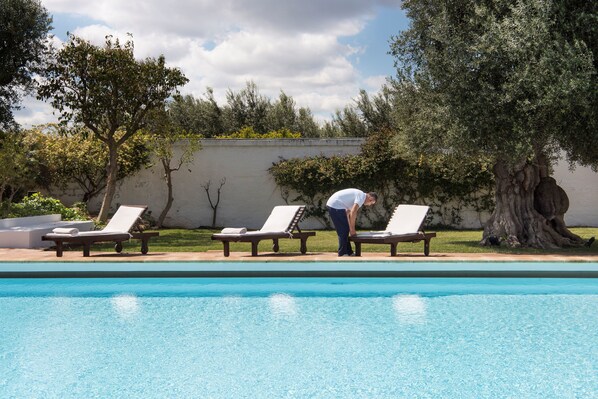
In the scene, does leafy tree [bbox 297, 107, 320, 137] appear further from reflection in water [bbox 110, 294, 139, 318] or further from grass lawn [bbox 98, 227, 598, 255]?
reflection in water [bbox 110, 294, 139, 318]

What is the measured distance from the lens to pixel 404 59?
15.0 m

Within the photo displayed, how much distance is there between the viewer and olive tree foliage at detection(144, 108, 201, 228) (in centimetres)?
1922

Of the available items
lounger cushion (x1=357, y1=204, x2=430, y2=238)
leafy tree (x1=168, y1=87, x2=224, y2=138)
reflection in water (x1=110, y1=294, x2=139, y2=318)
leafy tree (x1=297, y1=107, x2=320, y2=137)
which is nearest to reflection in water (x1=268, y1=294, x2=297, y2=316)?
reflection in water (x1=110, y1=294, x2=139, y2=318)

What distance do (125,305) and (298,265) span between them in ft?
9.49

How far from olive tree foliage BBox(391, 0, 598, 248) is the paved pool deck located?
7.06ft

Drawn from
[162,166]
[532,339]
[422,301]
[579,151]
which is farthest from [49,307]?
[162,166]

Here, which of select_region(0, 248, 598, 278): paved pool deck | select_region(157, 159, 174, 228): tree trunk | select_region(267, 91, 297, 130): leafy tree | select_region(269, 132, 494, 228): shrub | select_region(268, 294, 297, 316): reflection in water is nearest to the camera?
select_region(268, 294, 297, 316): reflection in water

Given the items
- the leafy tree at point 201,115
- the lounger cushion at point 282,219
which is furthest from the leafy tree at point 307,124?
the lounger cushion at point 282,219

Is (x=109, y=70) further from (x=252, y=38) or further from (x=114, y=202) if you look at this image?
(x=114, y=202)

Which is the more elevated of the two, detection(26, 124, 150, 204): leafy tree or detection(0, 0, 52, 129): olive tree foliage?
detection(0, 0, 52, 129): olive tree foliage

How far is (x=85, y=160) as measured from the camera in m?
21.6

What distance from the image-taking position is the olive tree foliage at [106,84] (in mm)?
17531

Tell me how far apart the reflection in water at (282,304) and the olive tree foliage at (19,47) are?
10.2 meters

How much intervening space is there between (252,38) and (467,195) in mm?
8259
